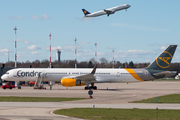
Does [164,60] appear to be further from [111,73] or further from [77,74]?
[77,74]


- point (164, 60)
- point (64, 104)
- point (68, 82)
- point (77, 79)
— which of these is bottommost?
point (64, 104)

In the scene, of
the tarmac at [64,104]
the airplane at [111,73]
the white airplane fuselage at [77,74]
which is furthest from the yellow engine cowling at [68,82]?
the tarmac at [64,104]

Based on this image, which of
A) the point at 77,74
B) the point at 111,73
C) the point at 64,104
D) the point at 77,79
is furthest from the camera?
the point at 111,73

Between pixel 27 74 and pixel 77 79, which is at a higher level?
pixel 27 74

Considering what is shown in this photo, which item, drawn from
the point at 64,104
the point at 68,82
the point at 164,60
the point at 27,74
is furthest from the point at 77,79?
the point at 64,104

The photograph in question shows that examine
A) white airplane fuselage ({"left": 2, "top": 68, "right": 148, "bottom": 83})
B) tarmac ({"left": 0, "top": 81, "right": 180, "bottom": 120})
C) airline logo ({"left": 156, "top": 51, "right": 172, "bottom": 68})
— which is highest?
airline logo ({"left": 156, "top": 51, "right": 172, "bottom": 68})

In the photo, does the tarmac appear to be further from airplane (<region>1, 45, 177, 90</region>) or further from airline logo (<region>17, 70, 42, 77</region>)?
airline logo (<region>17, 70, 42, 77</region>)

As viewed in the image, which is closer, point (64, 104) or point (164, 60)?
point (64, 104)

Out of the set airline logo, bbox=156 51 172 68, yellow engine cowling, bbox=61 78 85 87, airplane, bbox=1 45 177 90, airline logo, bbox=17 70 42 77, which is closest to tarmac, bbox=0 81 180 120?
yellow engine cowling, bbox=61 78 85 87

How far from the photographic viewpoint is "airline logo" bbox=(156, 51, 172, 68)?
53281mm

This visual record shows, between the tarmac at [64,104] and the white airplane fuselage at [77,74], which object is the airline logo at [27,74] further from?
the tarmac at [64,104]

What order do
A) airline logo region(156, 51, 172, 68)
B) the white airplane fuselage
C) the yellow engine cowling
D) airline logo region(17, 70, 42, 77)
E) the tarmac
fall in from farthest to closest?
1. airline logo region(17, 70, 42, 77)
2. the white airplane fuselage
3. airline logo region(156, 51, 172, 68)
4. the yellow engine cowling
5. the tarmac

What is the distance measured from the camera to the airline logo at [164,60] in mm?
53281

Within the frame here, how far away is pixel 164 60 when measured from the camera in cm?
5356
